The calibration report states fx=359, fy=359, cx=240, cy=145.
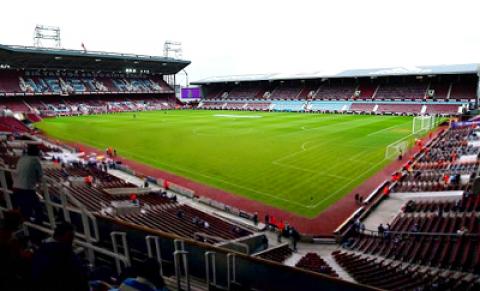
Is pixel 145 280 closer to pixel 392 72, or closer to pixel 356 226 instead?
pixel 356 226

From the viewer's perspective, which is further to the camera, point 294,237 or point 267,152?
point 267,152

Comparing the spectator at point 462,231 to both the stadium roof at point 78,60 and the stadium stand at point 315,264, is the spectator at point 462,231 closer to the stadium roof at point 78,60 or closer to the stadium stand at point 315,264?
the stadium stand at point 315,264

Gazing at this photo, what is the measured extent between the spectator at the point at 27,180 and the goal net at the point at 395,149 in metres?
28.6

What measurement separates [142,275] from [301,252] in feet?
38.5

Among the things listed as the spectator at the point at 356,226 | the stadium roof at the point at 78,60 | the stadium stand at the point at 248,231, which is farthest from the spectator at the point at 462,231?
the stadium roof at the point at 78,60

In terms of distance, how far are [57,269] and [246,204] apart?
16402mm

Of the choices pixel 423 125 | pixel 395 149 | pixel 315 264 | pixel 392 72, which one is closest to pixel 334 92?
pixel 392 72

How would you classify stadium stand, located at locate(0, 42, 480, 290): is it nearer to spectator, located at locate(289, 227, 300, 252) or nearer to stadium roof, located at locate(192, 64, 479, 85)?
spectator, located at locate(289, 227, 300, 252)

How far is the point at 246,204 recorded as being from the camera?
2005 cm

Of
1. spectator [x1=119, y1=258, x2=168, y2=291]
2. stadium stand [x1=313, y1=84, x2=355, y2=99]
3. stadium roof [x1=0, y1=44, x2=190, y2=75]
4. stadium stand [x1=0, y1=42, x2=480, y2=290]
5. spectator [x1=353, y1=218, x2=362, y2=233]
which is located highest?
stadium roof [x1=0, y1=44, x2=190, y2=75]

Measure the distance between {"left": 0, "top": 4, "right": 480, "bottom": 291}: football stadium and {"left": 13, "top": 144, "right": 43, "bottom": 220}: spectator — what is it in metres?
0.02

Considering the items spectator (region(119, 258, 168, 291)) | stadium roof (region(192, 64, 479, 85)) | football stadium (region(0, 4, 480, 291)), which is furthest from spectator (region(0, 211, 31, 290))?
stadium roof (region(192, 64, 479, 85))

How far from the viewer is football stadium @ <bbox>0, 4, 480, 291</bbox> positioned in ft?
17.5

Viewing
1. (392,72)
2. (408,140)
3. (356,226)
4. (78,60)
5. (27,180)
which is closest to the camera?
(27,180)
